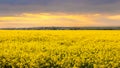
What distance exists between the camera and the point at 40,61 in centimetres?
1290

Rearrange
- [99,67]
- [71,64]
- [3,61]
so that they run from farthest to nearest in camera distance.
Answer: [3,61]
[71,64]
[99,67]

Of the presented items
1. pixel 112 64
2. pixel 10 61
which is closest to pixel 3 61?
pixel 10 61

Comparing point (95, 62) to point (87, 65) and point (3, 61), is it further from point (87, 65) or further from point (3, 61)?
point (3, 61)

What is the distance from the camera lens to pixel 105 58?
13.4m

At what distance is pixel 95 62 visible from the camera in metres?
12.6

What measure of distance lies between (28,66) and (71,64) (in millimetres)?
1608

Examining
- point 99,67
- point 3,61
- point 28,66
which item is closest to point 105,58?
point 99,67

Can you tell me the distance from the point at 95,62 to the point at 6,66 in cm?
347

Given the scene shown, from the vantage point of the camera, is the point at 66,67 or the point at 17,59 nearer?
the point at 66,67

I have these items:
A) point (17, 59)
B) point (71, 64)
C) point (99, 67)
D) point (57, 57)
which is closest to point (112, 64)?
point (99, 67)

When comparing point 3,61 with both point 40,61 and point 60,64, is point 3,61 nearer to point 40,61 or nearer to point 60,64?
point 40,61

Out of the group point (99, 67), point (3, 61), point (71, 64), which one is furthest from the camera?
point (3, 61)

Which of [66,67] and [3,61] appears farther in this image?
[3,61]

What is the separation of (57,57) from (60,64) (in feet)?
4.06
